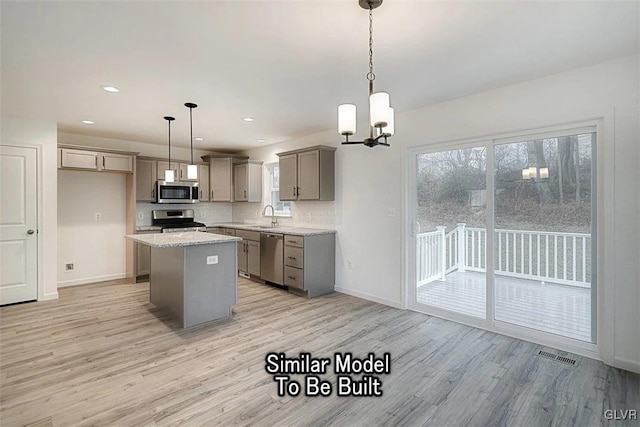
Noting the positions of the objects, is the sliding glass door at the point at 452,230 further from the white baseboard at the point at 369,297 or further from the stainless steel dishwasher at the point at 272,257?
the stainless steel dishwasher at the point at 272,257

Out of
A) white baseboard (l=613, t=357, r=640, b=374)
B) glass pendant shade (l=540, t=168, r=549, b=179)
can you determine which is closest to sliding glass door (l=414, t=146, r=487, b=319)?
glass pendant shade (l=540, t=168, r=549, b=179)

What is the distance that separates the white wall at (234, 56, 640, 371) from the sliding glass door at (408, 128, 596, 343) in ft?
Result: 0.61

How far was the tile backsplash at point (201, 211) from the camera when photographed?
582 cm

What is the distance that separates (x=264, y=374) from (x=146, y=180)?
450 cm

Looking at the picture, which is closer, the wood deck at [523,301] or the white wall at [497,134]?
the white wall at [497,134]

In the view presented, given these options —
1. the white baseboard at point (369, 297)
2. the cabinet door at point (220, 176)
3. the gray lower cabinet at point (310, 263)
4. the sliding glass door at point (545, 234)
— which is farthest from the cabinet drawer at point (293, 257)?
the sliding glass door at point (545, 234)

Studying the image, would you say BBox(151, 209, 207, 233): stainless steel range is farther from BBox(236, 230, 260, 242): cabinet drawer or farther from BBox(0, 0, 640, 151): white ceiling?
BBox(0, 0, 640, 151): white ceiling

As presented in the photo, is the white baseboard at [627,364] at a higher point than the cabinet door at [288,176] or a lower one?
lower

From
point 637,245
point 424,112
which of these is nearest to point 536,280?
point 637,245

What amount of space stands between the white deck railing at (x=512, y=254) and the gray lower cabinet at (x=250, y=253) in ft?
8.70

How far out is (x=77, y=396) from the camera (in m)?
2.20

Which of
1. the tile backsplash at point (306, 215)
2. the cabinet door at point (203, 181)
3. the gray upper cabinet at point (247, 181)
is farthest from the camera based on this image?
the cabinet door at point (203, 181)

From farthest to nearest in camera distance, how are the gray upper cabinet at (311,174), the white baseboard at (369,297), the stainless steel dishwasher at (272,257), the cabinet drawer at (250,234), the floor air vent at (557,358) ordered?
1. the cabinet drawer at (250,234)
2. the stainless steel dishwasher at (272,257)
3. the gray upper cabinet at (311,174)
4. the white baseboard at (369,297)
5. the floor air vent at (557,358)

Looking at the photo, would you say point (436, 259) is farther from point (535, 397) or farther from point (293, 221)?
point (293, 221)
